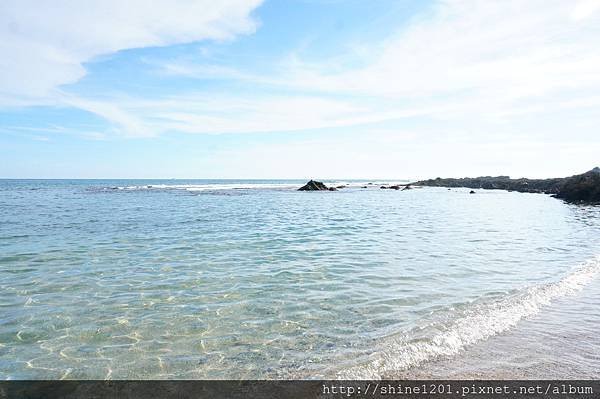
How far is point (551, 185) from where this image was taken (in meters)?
74.2

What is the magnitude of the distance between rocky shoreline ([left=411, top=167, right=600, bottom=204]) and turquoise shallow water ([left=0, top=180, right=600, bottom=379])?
→ 3683 centimetres

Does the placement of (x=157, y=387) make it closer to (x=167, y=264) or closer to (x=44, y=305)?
(x=44, y=305)

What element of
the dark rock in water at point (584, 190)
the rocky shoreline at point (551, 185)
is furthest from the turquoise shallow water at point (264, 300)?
the rocky shoreline at point (551, 185)

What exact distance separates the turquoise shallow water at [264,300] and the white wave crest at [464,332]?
34 millimetres

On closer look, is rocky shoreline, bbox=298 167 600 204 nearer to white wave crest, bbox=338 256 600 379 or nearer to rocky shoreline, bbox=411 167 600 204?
rocky shoreline, bbox=411 167 600 204

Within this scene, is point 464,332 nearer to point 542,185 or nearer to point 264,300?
point 264,300

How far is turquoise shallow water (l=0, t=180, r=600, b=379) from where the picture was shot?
21.2 feet

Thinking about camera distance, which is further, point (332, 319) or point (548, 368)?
point (332, 319)

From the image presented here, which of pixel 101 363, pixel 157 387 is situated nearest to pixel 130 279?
pixel 101 363

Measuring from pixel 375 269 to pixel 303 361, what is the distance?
6678 mm

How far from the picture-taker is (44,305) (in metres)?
9.02

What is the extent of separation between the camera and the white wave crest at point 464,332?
610cm

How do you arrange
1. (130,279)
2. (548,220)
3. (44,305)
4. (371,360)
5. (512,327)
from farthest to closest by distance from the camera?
(548,220)
(130,279)
(44,305)
(512,327)
(371,360)

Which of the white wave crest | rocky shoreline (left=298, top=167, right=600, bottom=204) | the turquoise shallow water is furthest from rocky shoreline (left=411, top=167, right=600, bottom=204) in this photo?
the white wave crest
